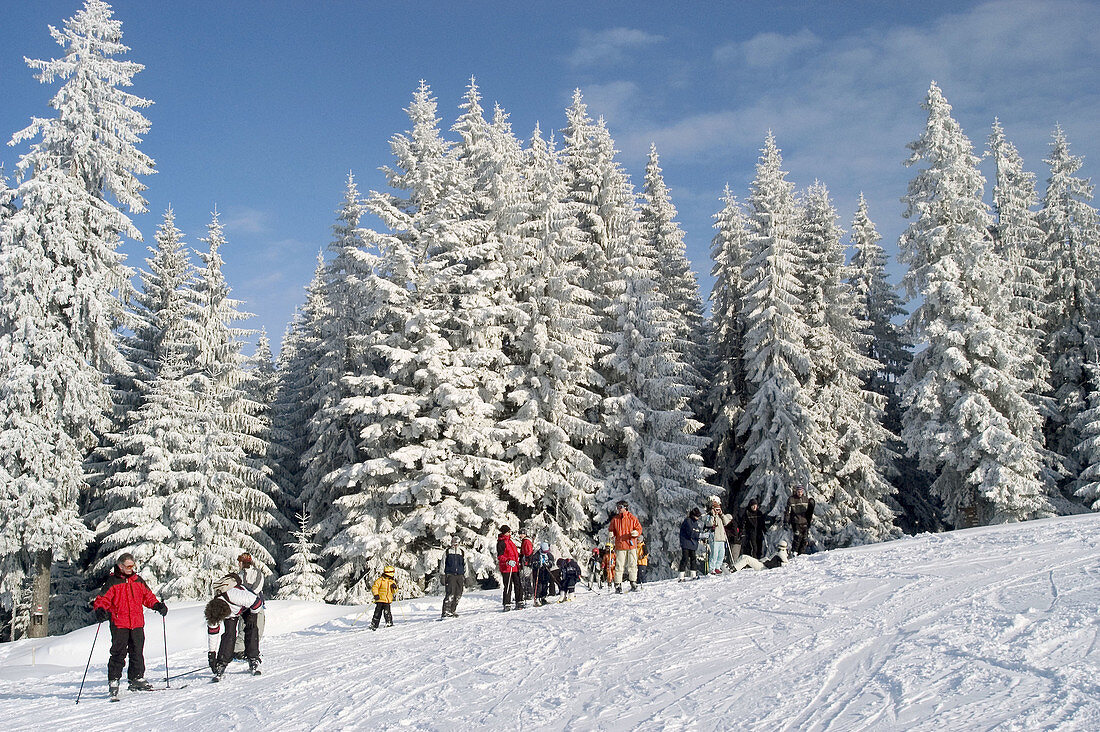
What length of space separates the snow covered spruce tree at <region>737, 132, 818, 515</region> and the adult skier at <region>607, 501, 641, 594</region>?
10763mm

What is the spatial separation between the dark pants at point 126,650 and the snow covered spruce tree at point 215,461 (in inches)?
594

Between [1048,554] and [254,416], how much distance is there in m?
25.5

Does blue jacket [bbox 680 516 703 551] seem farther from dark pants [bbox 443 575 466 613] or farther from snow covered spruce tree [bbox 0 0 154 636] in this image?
snow covered spruce tree [bbox 0 0 154 636]

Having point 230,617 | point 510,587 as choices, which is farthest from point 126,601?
point 510,587

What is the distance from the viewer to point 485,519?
23.8 metres

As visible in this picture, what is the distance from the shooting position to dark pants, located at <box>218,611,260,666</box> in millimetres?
11219

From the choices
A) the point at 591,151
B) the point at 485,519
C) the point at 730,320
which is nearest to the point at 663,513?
the point at 485,519

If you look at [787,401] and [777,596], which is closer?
[777,596]

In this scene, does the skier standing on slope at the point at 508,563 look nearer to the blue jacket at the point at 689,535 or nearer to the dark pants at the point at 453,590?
the dark pants at the point at 453,590

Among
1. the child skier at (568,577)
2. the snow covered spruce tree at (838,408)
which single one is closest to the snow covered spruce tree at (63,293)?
the child skier at (568,577)

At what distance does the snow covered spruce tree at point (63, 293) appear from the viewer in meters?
22.1

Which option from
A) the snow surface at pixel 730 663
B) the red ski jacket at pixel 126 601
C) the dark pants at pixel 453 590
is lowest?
the snow surface at pixel 730 663

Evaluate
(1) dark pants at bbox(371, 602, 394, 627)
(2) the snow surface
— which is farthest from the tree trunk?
(1) dark pants at bbox(371, 602, 394, 627)

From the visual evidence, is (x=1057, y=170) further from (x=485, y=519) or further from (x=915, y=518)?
(x=485, y=519)
